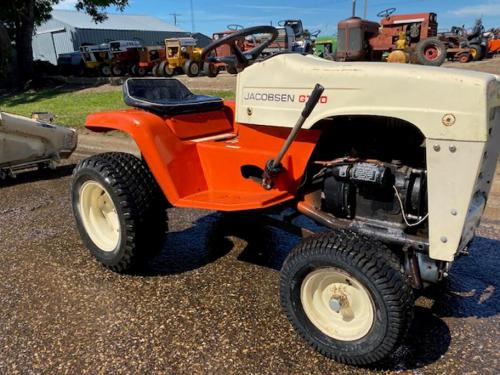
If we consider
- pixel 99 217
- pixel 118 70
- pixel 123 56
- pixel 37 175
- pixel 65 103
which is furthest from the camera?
pixel 118 70

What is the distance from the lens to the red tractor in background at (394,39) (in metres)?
14.5

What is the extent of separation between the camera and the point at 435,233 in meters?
1.97

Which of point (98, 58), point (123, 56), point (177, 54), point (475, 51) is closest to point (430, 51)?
point (475, 51)

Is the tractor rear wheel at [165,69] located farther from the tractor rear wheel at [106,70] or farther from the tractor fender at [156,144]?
the tractor fender at [156,144]

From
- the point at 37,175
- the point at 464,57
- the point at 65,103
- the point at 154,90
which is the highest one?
the point at 154,90

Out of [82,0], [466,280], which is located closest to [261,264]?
[466,280]

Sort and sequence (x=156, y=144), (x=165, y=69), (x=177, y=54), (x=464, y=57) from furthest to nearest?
(x=165, y=69) → (x=464, y=57) → (x=177, y=54) → (x=156, y=144)

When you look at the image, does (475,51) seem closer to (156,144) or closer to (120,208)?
(156,144)

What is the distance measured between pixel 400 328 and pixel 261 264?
1300mm

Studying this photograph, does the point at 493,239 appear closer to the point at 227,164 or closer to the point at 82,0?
the point at 227,164

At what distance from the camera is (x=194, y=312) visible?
2.58 metres

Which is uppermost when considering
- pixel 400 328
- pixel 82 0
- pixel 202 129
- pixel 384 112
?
pixel 82 0

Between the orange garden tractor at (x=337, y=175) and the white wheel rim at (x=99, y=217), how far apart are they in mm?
108

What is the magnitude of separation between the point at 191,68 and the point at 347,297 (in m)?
16.2
